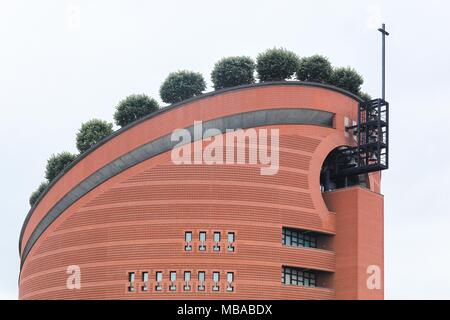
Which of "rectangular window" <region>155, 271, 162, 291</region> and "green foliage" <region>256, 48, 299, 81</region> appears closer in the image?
"rectangular window" <region>155, 271, 162, 291</region>

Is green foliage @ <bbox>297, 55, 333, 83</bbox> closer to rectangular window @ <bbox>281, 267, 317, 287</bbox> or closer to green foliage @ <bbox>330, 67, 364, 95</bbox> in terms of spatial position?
green foliage @ <bbox>330, 67, 364, 95</bbox>

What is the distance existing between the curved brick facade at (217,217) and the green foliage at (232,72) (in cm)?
461

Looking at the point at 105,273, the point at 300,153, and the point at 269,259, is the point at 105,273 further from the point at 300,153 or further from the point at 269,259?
the point at 300,153

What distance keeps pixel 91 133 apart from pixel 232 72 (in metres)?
14.3

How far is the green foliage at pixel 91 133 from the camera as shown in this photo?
7450cm

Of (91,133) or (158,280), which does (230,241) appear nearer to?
(158,280)

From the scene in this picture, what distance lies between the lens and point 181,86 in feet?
229

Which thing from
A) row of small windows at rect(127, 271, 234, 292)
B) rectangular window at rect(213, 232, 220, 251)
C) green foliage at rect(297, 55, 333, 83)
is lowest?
row of small windows at rect(127, 271, 234, 292)

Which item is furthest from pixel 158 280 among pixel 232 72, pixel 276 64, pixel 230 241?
pixel 276 64

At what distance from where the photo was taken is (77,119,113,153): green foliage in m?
74.5

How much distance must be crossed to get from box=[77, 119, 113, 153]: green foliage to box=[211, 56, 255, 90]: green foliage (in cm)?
1191

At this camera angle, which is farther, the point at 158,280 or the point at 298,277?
the point at 298,277

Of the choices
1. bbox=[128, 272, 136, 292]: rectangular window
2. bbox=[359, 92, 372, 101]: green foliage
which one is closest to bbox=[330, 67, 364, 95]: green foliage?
bbox=[359, 92, 372, 101]: green foliage
